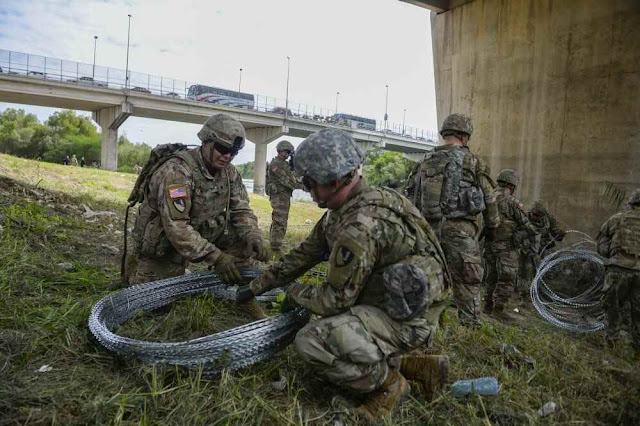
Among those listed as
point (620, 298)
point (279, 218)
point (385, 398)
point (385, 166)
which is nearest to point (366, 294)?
point (385, 398)

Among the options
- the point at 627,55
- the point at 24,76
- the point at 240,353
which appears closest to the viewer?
the point at 240,353

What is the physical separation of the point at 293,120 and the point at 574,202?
93.0ft

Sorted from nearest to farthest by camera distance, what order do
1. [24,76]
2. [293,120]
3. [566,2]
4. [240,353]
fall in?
[240,353]
[566,2]
[24,76]
[293,120]

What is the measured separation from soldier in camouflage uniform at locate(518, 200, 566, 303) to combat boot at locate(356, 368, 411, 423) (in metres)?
5.30

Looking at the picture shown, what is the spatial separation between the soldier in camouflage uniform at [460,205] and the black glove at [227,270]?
241 centimetres

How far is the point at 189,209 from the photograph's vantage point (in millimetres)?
3635

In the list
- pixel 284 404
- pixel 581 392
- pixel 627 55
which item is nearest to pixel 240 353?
pixel 284 404

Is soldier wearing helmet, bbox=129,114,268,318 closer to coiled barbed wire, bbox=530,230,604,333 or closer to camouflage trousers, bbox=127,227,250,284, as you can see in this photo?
camouflage trousers, bbox=127,227,250,284

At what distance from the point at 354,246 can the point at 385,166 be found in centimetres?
4664

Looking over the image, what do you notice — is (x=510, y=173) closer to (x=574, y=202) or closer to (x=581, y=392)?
(x=574, y=202)

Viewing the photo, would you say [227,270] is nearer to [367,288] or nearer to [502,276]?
[367,288]

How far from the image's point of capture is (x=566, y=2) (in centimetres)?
771

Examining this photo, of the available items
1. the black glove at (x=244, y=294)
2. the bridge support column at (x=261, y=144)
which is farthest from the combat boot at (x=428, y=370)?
the bridge support column at (x=261, y=144)

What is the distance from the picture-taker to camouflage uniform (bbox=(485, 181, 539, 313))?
626 cm
